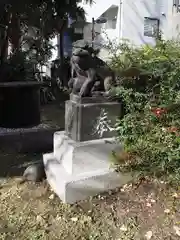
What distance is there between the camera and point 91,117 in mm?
3225

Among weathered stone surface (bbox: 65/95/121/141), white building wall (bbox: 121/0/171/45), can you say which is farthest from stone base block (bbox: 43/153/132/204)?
white building wall (bbox: 121/0/171/45)

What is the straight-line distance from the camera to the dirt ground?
2.62 m

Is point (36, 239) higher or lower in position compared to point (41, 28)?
lower

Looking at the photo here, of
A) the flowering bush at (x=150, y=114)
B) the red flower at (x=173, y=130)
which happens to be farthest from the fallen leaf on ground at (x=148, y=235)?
the red flower at (x=173, y=130)

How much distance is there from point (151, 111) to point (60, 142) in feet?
3.33

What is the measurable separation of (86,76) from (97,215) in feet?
4.61

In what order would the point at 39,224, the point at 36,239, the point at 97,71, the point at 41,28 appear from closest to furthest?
the point at 36,239, the point at 39,224, the point at 97,71, the point at 41,28

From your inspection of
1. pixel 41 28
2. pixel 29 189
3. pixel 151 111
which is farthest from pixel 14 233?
pixel 41 28

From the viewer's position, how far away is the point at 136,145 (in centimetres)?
325

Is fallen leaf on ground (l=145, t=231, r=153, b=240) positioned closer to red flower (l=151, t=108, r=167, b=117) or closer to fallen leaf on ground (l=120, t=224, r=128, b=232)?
fallen leaf on ground (l=120, t=224, r=128, b=232)

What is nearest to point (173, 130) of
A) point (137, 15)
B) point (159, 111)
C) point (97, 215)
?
point (159, 111)

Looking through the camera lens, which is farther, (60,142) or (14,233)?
(60,142)

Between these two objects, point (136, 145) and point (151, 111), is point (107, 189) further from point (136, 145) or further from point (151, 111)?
point (151, 111)

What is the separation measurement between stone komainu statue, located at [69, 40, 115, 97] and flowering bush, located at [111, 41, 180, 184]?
0.46 feet
